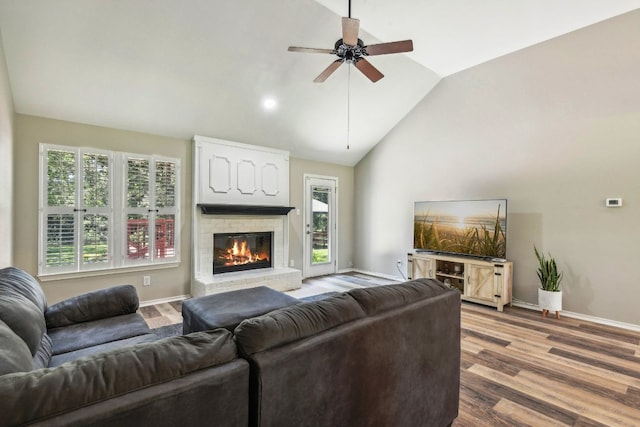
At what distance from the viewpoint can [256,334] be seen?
1120mm

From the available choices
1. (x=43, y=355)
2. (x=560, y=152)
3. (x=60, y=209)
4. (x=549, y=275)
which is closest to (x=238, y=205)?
(x=60, y=209)

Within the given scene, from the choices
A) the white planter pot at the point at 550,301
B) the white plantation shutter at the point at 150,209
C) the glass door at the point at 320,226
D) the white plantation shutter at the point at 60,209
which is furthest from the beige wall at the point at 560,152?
the white plantation shutter at the point at 60,209

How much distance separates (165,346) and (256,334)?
0.30 metres

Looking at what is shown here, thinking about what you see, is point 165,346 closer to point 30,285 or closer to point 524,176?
point 30,285

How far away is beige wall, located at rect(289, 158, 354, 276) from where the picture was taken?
6086mm

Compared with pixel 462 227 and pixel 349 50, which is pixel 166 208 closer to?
pixel 349 50

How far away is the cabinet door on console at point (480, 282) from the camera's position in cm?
433

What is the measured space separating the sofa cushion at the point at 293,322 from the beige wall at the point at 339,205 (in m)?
4.63

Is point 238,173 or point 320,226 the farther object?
point 320,226

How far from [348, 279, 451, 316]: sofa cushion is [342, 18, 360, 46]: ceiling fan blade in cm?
215

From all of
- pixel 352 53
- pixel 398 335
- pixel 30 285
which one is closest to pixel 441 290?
pixel 398 335

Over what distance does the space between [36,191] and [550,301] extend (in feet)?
→ 21.1

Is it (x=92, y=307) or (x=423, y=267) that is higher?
(x=92, y=307)

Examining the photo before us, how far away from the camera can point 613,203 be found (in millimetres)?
3715
